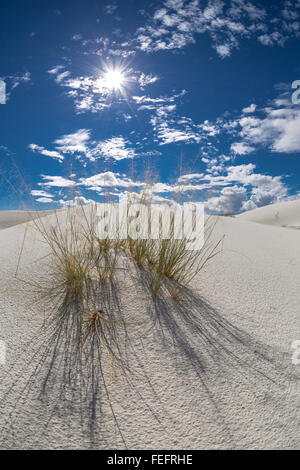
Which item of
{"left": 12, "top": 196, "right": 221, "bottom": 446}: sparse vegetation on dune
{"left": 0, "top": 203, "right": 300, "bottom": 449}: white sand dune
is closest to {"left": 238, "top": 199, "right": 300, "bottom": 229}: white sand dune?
{"left": 12, "top": 196, "right": 221, "bottom": 446}: sparse vegetation on dune

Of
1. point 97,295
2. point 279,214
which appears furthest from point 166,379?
point 279,214

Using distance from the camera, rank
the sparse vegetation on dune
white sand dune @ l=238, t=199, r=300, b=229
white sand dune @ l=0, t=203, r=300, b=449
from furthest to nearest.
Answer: white sand dune @ l=238, t=199, r=300, b=229 < the sparse vegetation on dune < white sand dune @ l=0, t=203, r=300, b=449

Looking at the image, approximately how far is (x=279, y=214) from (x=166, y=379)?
17117 mm

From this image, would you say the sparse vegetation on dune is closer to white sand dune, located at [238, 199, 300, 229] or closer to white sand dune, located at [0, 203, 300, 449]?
white sand dune, located at [0, 203, 300, 449]

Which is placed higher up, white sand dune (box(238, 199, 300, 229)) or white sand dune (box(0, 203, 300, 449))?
white sand dune (box(238, 199, 300, 229))

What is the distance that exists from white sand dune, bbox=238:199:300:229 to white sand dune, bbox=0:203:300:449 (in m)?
14.9

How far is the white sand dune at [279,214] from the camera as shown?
50.5 feet

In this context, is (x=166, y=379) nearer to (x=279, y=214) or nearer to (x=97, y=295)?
(x=97, y=295)

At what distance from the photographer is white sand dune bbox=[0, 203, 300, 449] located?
0.95m

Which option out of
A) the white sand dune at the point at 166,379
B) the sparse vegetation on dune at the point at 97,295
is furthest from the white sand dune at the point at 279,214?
the white sand dune at the point at 166,379

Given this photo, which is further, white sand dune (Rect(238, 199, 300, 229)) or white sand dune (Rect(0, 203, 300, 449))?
white sand dune (Rect(238, 199, 300, 229))

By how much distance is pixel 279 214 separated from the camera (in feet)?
53.8
